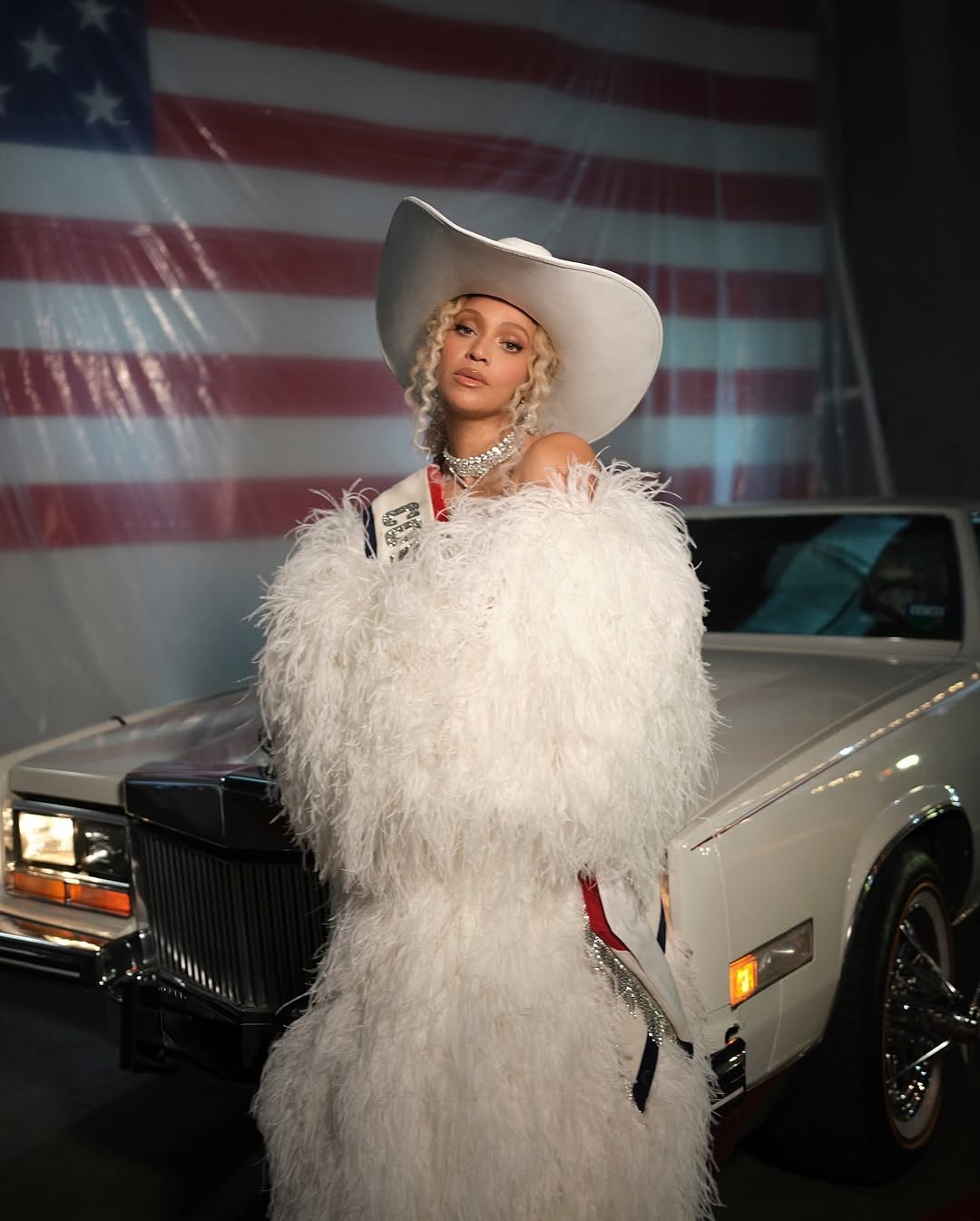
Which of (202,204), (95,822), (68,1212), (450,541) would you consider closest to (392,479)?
(202,204)

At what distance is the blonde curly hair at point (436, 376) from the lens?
6.06 ft

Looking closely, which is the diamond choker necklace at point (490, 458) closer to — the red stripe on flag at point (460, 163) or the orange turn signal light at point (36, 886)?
the orange turn signal light at point (36, 886)

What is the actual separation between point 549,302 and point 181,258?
353 cm

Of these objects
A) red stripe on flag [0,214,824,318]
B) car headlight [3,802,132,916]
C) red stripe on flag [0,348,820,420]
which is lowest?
car headlight [3,802,132,916]

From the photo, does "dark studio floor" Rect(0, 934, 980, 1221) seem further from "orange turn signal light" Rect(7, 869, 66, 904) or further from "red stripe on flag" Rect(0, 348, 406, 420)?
"red stripe on flag" Rect(0, 348, 406, 420)

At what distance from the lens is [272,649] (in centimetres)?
174

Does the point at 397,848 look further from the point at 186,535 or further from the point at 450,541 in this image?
the point at 186,535

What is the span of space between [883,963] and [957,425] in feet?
17.1

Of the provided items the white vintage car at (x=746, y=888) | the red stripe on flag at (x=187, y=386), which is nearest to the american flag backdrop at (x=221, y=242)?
the red stripe on flag at (x=187, y=386)

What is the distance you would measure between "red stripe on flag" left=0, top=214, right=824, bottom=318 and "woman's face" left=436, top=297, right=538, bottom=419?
11.2 feet

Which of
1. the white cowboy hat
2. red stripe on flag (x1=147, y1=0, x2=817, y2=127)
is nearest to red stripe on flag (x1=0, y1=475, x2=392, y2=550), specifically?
red stripe on flag (x1=147, y1=0, x2=817, y2=127)

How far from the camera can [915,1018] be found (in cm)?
244

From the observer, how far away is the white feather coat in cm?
155

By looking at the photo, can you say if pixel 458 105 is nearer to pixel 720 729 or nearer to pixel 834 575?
pixel 834 575
